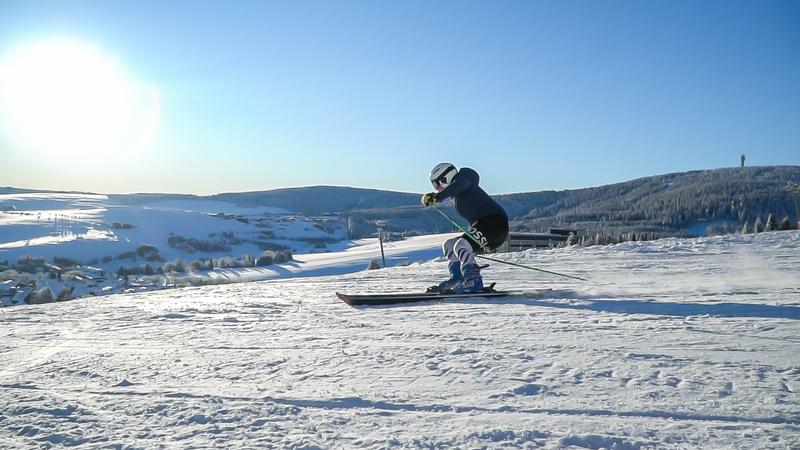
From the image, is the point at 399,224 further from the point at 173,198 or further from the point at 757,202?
the point at 173,198

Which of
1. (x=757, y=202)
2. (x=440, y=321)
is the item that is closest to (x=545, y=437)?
(x=440, y=321)

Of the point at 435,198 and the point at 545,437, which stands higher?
the point at 435,198

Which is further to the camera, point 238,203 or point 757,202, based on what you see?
point 238,203

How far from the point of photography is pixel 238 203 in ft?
515

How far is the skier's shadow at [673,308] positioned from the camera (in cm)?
474

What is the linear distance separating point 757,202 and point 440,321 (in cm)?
9490

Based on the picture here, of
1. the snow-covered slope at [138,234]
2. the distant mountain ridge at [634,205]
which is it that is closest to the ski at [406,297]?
the snow-covered slope at [138,234]

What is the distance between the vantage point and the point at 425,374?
137 inches

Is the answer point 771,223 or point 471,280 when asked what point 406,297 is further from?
point 771,223

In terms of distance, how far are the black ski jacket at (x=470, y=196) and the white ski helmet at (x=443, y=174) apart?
0.22 meters

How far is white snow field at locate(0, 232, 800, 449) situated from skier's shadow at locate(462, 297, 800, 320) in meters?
0.03

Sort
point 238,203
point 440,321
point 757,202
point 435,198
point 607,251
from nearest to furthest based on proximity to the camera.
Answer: point 440,321
point 435,198
point 607,251
point 757,202
point 238,203

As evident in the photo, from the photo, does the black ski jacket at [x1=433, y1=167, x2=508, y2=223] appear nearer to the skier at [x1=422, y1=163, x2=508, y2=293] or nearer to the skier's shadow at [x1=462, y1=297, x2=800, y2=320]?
the skier at [x1=422, y1=163, x2=508, y2=293]

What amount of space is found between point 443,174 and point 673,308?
3662 mm
